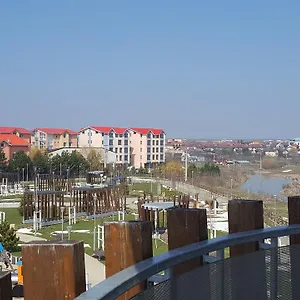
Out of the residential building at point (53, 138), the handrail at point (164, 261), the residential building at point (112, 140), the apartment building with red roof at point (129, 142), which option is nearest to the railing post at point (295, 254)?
the handrail at point (164, 261)

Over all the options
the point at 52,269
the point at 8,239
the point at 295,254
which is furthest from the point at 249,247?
the point at 8,239

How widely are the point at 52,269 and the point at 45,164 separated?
53.1 meters

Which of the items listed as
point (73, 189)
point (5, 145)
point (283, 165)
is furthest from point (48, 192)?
point (283, 165)

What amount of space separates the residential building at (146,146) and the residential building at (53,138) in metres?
9.13

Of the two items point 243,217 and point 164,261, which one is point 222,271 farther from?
point 164,261

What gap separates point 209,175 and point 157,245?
35170 mm

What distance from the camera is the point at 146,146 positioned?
70.6 metres

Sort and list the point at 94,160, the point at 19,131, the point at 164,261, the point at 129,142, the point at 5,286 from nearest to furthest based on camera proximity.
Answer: the point at 5,286 < the point at 164,261 < the point at 94,160 < the point at 129,142 < the point at 19,131

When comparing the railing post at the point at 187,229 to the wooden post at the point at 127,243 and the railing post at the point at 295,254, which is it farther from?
the railing post at the point at 295,254

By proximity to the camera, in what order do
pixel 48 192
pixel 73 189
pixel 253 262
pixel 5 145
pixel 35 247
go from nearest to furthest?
pixel 35 247 → pixel 253 262 → pixel 48 192 → pixel 73 189 → pixel 5 145

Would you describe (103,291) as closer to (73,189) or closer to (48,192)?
(48,192)

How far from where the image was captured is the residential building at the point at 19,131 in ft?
237

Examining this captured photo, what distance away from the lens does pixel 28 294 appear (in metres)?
1.62

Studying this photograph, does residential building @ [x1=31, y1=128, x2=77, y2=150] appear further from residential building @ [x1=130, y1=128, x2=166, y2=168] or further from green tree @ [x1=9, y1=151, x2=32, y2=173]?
green tree @ [x1=9, y1=151, x2=32, y2=173]
